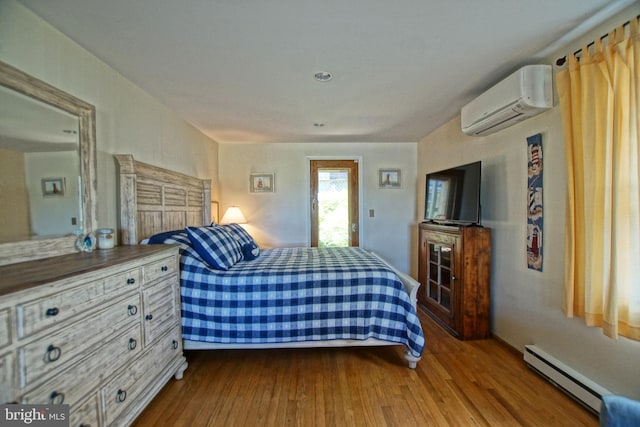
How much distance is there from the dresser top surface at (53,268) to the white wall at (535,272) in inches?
107

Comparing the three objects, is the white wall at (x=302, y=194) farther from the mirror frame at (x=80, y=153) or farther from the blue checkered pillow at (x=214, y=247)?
the mirror frame at (x=80, y=153)

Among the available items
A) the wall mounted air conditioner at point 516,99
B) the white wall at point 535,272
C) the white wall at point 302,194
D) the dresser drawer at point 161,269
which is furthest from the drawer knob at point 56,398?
the white wall at point 302,194

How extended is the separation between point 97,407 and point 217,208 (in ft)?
9.85

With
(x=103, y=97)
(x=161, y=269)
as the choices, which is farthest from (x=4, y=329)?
(x=103, y=97)

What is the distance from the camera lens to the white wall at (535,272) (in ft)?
5.02

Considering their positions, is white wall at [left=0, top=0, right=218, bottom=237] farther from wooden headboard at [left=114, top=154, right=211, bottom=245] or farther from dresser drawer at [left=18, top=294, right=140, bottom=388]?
dresser drawer at [left=18, top=294, right=140, bottom=388]

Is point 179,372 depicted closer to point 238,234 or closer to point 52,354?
point 52,354

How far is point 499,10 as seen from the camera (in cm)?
138

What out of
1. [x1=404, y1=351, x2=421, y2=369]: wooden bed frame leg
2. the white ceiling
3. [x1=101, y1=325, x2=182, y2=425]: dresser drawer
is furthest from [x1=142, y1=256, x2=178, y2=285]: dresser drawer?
[x1=404, y1=351, x2=421, y2=369]: wooden bed frame leg

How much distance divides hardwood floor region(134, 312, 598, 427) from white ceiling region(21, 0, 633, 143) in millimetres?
2257

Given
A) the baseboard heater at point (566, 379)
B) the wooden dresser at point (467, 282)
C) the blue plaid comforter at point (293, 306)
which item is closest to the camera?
the baseboard heater at point (566, 379)

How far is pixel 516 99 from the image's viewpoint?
1.88m

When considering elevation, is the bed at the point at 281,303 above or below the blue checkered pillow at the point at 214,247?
below

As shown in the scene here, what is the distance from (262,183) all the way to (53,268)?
3.11 meters
